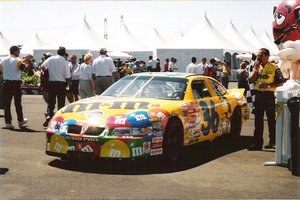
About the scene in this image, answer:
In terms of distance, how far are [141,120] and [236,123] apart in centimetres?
343

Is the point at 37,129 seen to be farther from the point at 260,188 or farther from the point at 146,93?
the point at 260,188

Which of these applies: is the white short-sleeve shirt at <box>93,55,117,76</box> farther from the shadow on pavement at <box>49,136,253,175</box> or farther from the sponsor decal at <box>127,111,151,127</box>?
the sponsor decal at <box>127,111,151,127</box>

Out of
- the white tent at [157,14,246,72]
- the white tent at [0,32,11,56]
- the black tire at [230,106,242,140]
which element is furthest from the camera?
the white tent at [0,32,11,56]

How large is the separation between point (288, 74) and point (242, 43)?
31494 mm

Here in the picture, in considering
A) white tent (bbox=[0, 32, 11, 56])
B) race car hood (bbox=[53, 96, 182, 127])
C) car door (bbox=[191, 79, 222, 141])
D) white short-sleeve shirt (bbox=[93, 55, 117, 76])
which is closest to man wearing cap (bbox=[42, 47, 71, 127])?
white short-sleeve shirt (bbox=[93, 55, 117, 76])

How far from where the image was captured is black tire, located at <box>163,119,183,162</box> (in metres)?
6.86

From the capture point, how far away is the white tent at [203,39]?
32.7 metres

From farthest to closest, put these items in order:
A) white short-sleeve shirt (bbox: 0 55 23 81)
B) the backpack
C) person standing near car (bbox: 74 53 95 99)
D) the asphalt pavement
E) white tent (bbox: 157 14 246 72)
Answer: white tent (bbox: 157 14 246 72)
the backpack
person standing near car (bbox: 74 53 95 99)
white short-sleeve shirt (bbox: 0 55 23 81)
the asphalt pavement

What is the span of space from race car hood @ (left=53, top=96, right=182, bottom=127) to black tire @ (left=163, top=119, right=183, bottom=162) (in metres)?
0.18

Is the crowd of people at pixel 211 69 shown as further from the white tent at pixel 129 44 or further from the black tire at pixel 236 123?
the white tent at pixel 129 44

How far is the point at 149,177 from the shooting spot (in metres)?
6.23

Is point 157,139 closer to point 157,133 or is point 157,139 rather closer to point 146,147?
point 157,133

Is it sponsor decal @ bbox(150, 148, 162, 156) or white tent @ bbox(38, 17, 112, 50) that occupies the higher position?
white tent @ bbox(38, 17, 112, 50)

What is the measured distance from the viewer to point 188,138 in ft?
24.5
